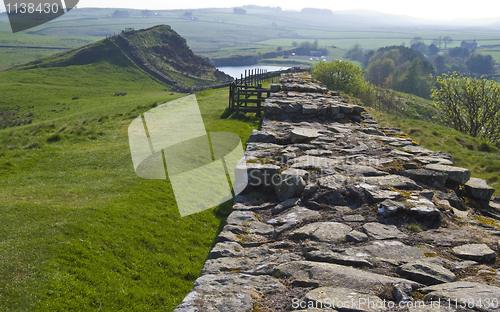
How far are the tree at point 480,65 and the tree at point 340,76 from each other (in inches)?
6763

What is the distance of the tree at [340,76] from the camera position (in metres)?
50.2

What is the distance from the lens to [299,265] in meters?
4.88

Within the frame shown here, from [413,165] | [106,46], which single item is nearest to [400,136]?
[413,165]

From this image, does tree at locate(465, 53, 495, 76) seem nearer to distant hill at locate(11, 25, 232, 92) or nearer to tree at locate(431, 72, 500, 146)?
distant hill at locate(11, 25, 232, 92)

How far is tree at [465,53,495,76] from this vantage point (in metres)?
183

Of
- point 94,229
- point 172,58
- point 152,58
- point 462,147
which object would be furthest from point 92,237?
point 172,58

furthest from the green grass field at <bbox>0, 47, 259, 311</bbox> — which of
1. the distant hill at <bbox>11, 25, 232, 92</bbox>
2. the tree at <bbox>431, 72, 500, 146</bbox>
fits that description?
the distant hill at <bbox>11, 25, 232, 92</bbox>

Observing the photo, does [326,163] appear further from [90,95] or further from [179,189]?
[90,95]

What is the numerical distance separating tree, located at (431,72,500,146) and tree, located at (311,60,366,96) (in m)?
20.8

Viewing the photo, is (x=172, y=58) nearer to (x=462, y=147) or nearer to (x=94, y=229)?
(x=462, y=147)

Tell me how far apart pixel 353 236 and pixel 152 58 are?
12407 cm

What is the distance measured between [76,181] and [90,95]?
7162 cm

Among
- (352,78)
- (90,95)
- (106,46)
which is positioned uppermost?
(106,46)

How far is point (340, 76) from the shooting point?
171 feet
